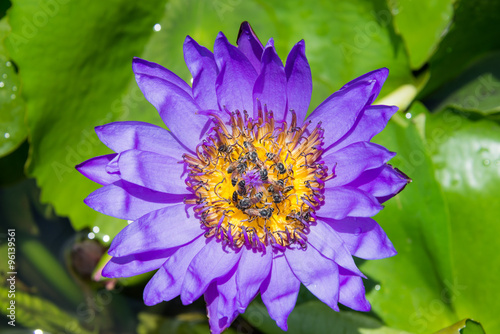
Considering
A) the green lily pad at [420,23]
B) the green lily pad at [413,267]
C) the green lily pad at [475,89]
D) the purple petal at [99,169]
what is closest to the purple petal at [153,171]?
the purple petal at [99,169]

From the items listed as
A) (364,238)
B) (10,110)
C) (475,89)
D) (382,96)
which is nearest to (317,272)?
(364,238)

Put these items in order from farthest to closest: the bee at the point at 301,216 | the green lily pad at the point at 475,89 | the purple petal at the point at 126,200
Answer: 1. the green lily pad at the point at 475,89
2. the bee at the point at 301,216
3. the purple petal at the point at 126,200

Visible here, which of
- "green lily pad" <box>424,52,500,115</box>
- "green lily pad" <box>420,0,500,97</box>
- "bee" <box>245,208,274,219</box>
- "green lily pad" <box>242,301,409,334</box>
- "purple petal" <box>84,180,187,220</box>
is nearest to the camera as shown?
"purple petal" <box>84,180,187,220</box>

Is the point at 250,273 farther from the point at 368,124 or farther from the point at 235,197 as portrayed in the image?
the point at 368,124

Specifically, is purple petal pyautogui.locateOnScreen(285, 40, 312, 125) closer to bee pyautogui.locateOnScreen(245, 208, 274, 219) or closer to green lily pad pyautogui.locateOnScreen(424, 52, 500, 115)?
bee pyautogui.locateOnScreen(245, 208, 274, 219)

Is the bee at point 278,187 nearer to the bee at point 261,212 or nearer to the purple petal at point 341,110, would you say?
the bee at point 261,212

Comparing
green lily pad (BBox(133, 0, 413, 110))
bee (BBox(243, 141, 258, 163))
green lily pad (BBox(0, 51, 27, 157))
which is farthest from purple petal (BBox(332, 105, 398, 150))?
green lily pad (BBox(0, 51, 27, 157))
